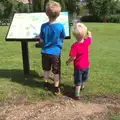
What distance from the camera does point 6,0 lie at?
5838 cm

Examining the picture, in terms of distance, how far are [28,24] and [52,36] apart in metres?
0.85

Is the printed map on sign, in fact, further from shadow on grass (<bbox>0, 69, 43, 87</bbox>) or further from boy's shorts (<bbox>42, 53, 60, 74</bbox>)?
shadow on grass (<bbox>0, 69, 43, 87</bbox>)

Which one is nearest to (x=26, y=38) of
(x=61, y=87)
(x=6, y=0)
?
(x=61, y=87)

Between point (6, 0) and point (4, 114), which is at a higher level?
point (4, 114)

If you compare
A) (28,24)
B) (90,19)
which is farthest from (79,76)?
(90,19)

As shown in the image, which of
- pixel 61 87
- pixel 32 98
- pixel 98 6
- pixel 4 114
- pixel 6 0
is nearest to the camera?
pixel 4 114

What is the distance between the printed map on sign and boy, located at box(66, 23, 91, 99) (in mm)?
670

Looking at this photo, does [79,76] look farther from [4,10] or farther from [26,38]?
[4,10]

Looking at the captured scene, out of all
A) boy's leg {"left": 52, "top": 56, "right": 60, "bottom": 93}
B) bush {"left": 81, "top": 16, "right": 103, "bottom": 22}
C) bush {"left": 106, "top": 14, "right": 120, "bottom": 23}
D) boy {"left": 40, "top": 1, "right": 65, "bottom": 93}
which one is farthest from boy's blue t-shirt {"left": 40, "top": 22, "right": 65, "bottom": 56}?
bush {"left": 81, "top": 16, "right": 103, "bottom": 22}

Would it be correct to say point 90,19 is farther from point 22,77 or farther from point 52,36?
point 52,36

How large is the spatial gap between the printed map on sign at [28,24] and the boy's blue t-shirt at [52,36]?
0.44 meters

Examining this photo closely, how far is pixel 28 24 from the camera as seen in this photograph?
719 centimetres

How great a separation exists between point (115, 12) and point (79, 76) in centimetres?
6910

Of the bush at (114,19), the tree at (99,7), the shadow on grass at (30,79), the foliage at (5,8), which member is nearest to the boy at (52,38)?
the shadow on grass at (30,79)
